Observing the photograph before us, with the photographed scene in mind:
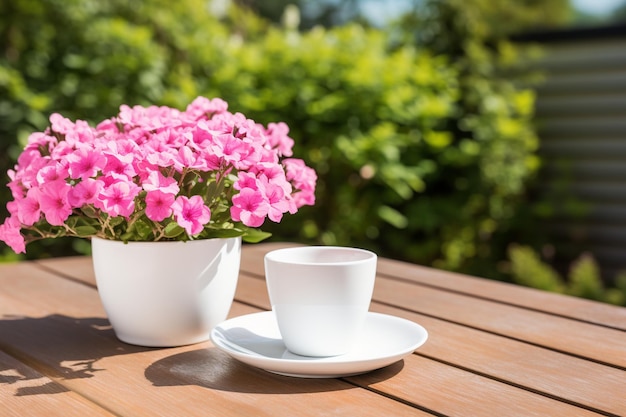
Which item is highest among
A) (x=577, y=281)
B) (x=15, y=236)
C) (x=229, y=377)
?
(x=15, y=236)

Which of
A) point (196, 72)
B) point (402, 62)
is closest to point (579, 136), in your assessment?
point (402, 62)

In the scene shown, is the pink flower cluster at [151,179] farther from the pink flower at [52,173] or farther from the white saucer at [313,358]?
the white saucer at [313,358]

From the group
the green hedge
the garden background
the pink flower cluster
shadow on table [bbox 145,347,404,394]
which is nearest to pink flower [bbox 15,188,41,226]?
the pink flower cluster

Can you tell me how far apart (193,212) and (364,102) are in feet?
7.56

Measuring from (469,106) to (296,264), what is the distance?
9.54 ft

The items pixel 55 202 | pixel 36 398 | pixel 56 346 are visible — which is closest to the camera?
pixel 36 398

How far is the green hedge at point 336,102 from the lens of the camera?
3.17 meters

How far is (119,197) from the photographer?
0.93 meters

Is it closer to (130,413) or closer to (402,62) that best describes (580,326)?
(130,413)

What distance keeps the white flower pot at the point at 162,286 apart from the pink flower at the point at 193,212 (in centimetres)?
10

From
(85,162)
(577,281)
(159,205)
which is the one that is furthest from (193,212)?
(577,281)

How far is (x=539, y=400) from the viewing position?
2.80 ft

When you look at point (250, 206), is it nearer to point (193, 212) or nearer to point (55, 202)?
point (193, 212)

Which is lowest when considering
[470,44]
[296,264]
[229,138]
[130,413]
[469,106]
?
[130,413]
